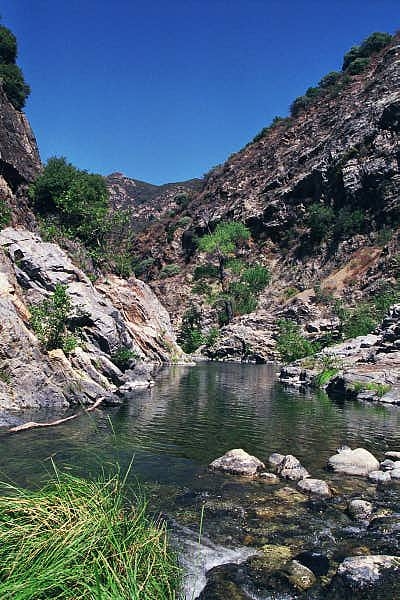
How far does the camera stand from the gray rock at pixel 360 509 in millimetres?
10170

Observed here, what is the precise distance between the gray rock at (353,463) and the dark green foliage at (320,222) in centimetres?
6237

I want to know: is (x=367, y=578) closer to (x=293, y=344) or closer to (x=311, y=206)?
(x=293, y=344)

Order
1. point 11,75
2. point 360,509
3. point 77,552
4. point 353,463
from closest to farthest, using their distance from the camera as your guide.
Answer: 1. point 77,552
2. point 360,509
3. point 353,463
4. point 11,75

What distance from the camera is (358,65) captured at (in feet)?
311

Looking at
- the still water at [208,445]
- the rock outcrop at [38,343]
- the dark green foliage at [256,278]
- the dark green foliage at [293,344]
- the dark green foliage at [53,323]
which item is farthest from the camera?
the dark green foliage at [256,278]

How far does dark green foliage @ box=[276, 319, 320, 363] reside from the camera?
1933 inches

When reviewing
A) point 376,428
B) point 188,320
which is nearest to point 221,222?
point 188,320

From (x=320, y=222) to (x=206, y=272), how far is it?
890 inches

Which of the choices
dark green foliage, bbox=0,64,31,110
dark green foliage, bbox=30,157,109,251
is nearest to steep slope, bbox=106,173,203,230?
dark green foliage, bbox=30,157,109,251

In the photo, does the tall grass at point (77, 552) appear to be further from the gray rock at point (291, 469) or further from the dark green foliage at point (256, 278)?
the dark green foliage at point (256, 278)

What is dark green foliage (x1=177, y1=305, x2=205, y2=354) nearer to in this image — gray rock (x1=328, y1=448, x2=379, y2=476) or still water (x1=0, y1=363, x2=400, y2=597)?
still water (x1=0, y1=363, x2=400, y2=597)

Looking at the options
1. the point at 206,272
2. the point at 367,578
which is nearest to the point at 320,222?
the point at 206,272

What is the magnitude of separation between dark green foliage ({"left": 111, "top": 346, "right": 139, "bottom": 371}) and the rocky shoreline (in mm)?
19751

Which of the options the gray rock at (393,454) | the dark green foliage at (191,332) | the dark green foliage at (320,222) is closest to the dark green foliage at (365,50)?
the dark green foliage at (320,222)
